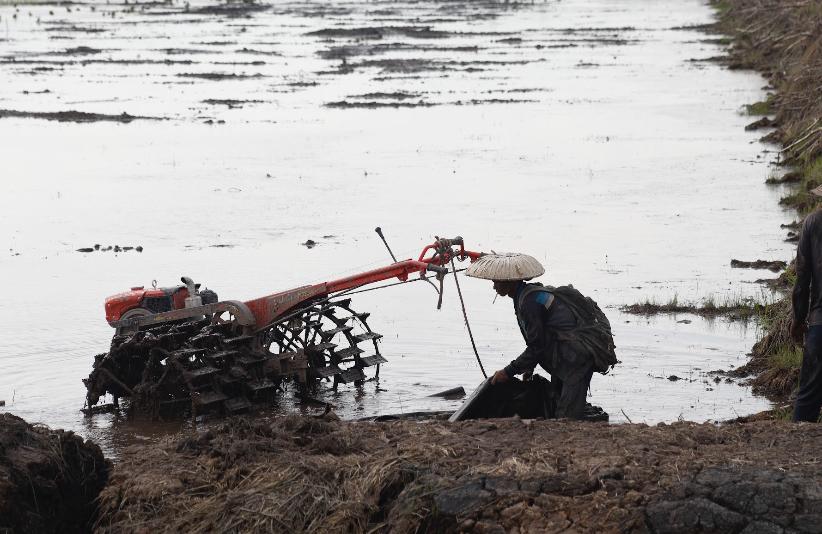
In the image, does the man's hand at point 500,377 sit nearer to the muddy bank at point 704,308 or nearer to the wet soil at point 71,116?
the muddy bank at point 704,308

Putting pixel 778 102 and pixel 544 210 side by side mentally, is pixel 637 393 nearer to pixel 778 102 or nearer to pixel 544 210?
pixel 544 210

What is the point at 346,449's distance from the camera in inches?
277

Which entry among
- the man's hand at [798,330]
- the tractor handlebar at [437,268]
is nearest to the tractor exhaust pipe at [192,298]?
the tractor handlebar at [437,268]

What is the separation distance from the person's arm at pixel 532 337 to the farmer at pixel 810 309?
5.06ft

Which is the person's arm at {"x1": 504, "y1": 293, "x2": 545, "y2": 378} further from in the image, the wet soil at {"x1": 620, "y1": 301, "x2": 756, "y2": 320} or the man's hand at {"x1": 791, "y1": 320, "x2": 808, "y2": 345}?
the wet soil at {"x1": 620, "y1": 301, "x2": 756, "y2": 320}

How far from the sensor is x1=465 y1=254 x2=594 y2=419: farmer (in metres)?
8.16

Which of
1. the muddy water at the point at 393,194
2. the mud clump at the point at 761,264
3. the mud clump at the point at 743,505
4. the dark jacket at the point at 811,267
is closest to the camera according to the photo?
the mud clump at the point at 743,505

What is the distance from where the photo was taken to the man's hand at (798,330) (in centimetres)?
792

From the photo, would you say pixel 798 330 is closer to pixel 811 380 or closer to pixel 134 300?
pixel 811 380

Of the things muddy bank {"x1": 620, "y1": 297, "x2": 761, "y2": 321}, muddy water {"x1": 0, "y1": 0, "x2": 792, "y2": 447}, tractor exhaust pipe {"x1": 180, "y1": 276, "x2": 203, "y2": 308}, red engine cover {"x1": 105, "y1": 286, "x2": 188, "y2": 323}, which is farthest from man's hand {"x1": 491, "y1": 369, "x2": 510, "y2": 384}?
muddy bank {"x1": 620, "y1": 297, "x2": 761, "y2": 321}

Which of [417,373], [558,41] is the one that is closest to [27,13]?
[558,41]

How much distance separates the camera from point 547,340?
27.1 feet

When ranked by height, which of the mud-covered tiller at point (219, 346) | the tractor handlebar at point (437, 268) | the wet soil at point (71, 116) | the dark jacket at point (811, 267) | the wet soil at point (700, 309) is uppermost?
the wet soil at point (71, 116)

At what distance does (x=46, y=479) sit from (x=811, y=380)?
14.5 ft
